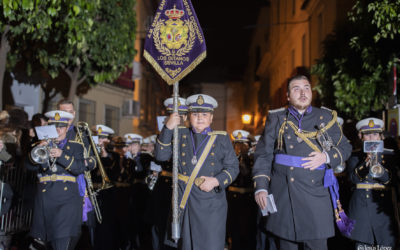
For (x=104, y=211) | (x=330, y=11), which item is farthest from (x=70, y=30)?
(x=330, y=11)

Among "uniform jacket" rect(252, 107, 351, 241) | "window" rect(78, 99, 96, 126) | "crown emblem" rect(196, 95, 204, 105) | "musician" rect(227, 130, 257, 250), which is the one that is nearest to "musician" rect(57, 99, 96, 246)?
"crown emblem" rect(196, 95, 204, 105)

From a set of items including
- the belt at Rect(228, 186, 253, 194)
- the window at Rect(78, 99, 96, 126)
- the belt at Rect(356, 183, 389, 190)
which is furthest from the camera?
the window at Rect(78, 99, 96, 126)

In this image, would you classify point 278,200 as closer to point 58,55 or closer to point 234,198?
point 234,198

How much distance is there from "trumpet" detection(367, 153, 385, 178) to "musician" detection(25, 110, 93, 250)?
3.95 meters

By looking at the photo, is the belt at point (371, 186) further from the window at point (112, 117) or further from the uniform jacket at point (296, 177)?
the window at point (112, 117)

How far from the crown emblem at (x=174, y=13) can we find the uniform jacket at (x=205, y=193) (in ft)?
4.60

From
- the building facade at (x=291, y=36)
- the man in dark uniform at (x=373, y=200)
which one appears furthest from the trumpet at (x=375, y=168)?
the building facade at (x=291, y=36)

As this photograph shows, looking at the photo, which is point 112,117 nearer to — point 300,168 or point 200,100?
point 200,100

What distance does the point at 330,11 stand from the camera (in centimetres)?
1639

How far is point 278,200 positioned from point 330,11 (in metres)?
13.3

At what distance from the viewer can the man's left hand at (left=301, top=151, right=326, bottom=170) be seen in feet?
14.7

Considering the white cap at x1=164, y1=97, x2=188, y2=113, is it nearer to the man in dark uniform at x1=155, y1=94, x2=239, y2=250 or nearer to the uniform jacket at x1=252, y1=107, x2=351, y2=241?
the man in dark uniform at x1=155, y1=94, x2=239, y2=250

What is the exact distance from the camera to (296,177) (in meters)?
4.54

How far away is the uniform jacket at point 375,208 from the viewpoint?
21.8 feet
